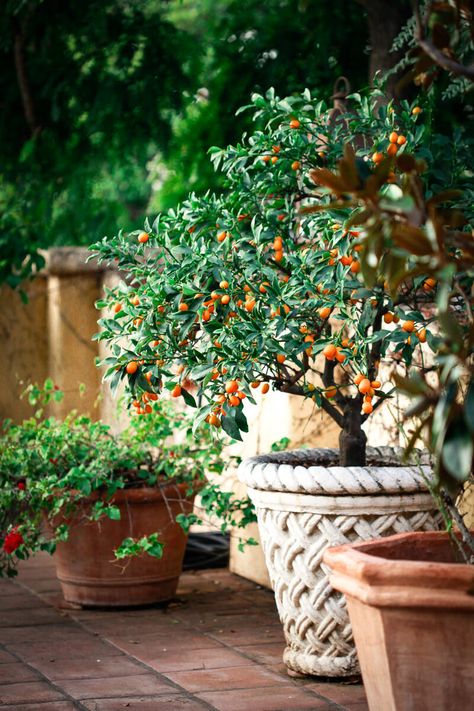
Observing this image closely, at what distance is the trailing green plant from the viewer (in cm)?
386

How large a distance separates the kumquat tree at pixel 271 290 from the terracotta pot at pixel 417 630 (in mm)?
589

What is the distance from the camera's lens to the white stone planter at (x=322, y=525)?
3.05 m

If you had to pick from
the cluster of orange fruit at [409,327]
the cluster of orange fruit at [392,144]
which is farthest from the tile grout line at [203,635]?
the cluster of orange fruit at [392,144]

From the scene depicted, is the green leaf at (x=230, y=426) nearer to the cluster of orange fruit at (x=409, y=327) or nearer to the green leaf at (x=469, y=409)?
the cluster of orange fruit at (x=409, y=327)

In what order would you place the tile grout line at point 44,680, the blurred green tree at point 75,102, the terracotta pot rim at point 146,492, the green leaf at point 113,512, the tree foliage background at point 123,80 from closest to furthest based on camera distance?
the tile grout line at point 44,680 → the green leaf at point 113,512 → the terracotta pot rim at point 146,492 → the tree foliage background at point 123,80 → the blurred green tree at point 75,102

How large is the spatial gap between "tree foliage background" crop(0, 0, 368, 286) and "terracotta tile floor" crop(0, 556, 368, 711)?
110 inches

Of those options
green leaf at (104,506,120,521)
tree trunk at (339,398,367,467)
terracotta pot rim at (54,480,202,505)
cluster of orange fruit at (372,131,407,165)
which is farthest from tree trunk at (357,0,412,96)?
green leaf at (104,506,120,521)

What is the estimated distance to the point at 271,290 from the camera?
295cm

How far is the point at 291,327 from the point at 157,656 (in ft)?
4.36

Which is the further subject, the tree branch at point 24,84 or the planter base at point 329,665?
the tree branch at point 24,84

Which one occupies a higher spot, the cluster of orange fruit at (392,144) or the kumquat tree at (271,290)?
the cluster of orange fruit at (392,144)

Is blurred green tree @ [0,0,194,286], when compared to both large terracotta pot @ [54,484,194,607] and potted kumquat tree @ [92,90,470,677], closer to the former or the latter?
large terracotta pot @ [54,484,194,607]

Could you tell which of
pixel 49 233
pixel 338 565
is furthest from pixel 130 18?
pixel 338 565

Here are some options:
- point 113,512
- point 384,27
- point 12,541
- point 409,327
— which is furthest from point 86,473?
point 384,27
